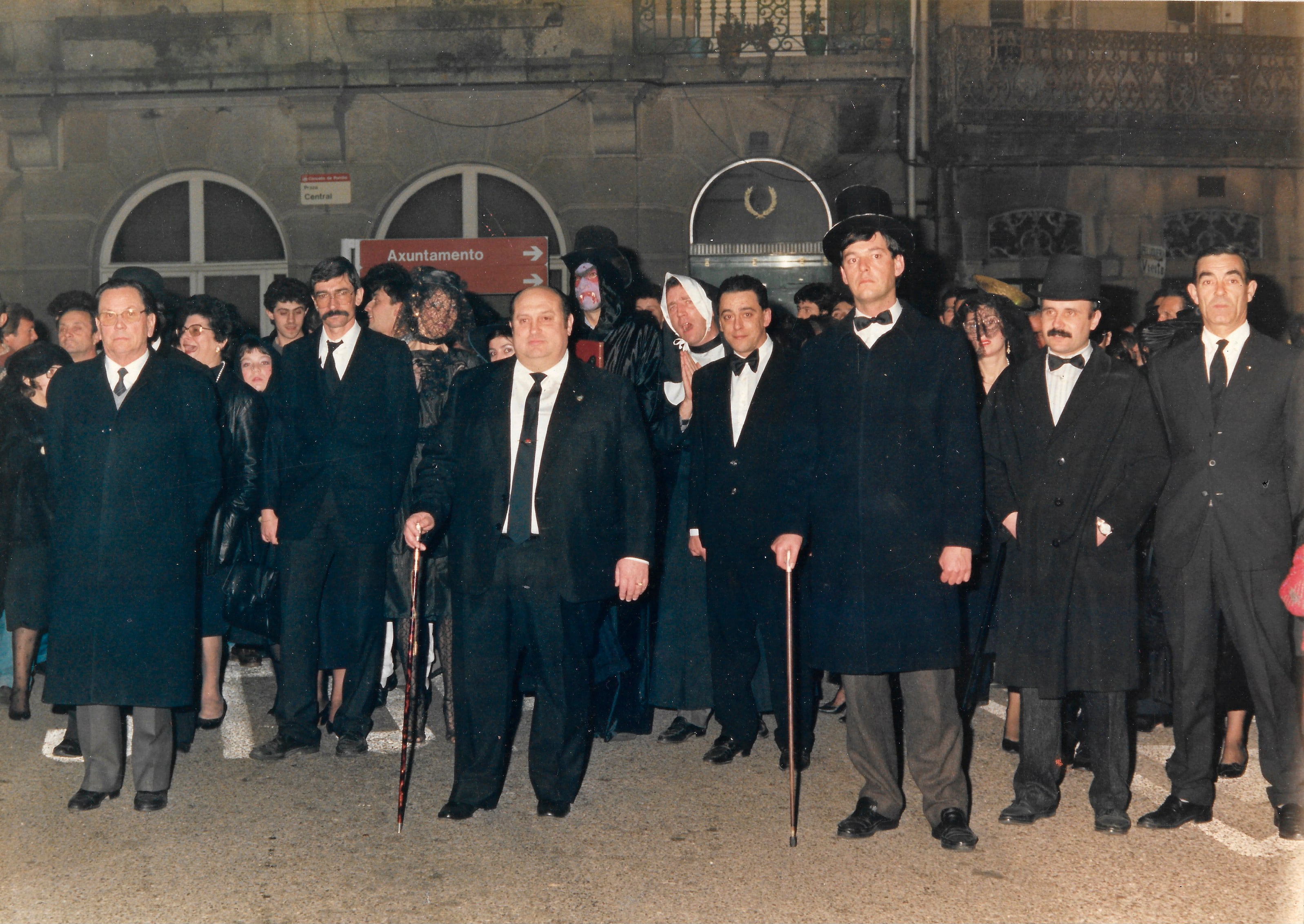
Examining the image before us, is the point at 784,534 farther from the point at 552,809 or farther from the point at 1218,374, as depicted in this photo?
the point at 1218,374

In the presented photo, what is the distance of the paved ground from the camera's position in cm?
416

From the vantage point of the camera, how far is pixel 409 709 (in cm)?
523

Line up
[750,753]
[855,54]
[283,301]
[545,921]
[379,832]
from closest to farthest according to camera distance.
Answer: [545,921]
[379,832]
[750,753]
[283,301]
[855,54]

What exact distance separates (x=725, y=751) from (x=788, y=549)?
140 centimetres

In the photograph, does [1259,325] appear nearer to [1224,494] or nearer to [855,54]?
[855,54]

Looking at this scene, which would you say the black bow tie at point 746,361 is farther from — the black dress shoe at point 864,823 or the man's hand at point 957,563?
the black dress shoe at point 864,823

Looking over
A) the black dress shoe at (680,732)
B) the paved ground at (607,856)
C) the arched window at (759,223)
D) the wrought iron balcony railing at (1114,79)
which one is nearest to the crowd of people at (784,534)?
the paved ground at (607,856)

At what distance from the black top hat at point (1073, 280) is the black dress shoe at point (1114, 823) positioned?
204 cm

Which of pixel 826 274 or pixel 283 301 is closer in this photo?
pixel 283 301

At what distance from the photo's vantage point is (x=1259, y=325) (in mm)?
16688

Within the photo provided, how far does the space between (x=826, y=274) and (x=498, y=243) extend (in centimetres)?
428

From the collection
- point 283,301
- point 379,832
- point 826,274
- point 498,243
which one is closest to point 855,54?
point 826,274

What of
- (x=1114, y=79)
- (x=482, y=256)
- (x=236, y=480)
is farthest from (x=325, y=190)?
(x=236, y=480)

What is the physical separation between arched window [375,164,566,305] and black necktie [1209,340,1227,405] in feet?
38.5
